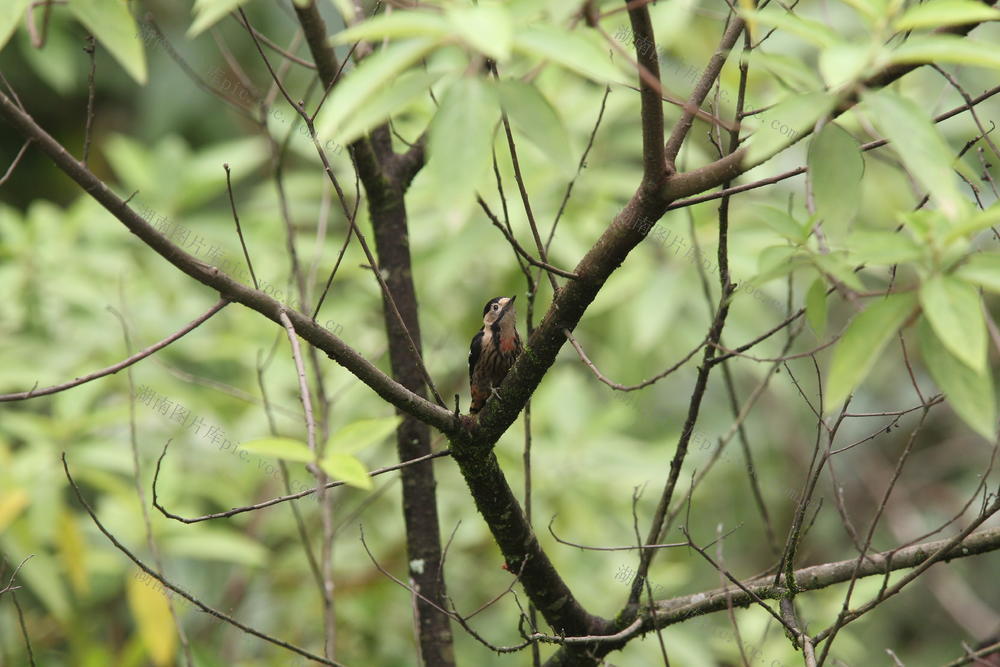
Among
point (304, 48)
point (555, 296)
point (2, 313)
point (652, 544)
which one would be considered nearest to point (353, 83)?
point (555, 296)

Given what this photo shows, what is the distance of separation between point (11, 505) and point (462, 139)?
2.88 metres

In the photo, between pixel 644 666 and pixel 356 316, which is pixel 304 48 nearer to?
pixel 356 316

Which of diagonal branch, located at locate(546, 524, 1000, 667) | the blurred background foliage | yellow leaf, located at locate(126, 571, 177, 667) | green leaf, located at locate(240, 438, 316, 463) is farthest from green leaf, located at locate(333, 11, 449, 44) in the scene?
yellow leaf, located at locate(126, 571, 177, 667)

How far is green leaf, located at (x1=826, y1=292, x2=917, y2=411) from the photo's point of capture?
1.12 metres

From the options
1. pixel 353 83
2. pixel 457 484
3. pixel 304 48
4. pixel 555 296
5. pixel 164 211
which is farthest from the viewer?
pixel 304 48

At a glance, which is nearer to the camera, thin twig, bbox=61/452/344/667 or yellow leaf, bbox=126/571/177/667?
thin twig, bbox=61/452/344/667

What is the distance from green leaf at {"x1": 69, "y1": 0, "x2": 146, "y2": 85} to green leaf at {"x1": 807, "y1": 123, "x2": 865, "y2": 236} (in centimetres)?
127

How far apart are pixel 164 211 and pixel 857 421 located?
12.4ft

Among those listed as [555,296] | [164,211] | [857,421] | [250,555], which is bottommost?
[555,296]

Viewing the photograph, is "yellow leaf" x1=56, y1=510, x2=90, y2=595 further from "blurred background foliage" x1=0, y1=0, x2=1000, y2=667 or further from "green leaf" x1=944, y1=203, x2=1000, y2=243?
"green leaf" x1=944, y1=203, x2=1000, y2=243

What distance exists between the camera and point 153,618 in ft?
11.1

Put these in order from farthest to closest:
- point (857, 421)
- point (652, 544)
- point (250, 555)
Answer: point (857, 421), point (250, 555), point (652, 544)

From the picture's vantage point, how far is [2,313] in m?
4.06

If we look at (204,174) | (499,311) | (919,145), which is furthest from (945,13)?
(204,174)
